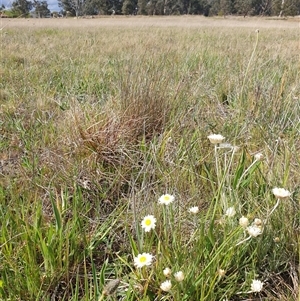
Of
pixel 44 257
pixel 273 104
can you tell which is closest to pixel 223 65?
pixel 273 104

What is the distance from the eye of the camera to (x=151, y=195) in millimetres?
1089

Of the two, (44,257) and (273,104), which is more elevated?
(273,104)

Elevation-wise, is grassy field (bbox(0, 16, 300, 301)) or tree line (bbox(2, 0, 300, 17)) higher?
tree line (bbox(2, 0, 300, 17))

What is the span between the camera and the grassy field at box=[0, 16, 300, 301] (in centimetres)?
78

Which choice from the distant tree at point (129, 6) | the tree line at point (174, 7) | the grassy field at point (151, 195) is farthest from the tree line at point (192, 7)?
the distant tree at point (129, 6)

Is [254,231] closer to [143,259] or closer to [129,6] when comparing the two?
[143,259]

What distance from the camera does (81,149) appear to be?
1446mm

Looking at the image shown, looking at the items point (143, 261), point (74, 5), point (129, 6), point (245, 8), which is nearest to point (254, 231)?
point (143, 261)

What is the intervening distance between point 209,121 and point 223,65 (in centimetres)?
152

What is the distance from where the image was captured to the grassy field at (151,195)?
0.78 metres

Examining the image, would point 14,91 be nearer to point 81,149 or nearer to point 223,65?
point 81,149

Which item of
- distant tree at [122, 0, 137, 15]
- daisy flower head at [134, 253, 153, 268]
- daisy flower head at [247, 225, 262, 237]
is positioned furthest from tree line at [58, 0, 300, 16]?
distant tree at [122, 0, 137, 15]

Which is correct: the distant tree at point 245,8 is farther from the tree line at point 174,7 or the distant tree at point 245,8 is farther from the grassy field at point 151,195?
the grassy field at point 151,195

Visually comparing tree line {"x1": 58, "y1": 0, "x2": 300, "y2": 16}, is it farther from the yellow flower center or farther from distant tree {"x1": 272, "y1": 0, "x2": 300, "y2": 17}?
the yellow flower center
